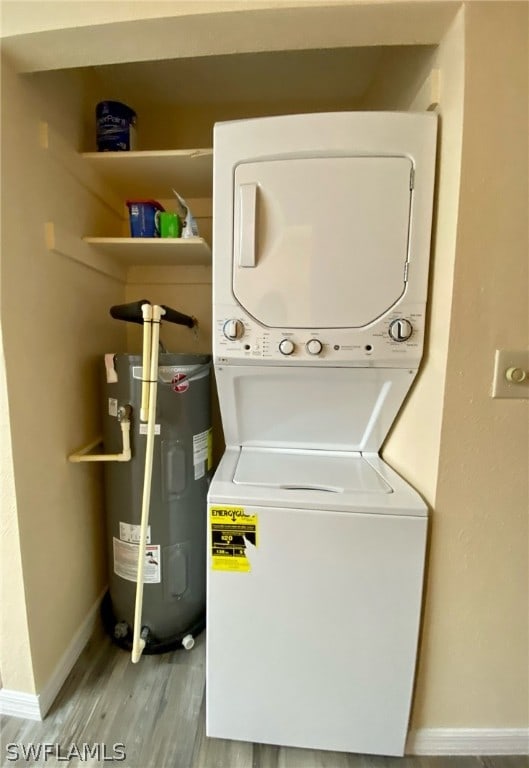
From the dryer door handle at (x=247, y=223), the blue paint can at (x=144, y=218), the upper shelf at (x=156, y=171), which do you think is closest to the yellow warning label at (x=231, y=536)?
the dryer door handle at (x=247, y=223)

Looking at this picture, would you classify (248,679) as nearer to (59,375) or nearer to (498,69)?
(59,375)

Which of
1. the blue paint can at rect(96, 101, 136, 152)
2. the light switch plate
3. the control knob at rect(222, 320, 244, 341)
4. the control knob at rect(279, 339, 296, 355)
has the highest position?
the blue paint can at rect(96, 101, 136, 152)

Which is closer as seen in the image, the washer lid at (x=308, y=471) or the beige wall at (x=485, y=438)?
the beige wall at (x=485, y=438)

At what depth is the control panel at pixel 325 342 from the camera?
41.3 inches

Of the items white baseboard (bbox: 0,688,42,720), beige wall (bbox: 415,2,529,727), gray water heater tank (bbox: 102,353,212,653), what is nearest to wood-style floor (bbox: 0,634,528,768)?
white baseboard (bbox: 0,688,42,720)

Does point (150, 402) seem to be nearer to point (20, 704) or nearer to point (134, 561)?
point (134, 561)

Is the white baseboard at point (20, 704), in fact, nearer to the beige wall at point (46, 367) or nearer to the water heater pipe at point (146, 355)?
the beige wall at point (46, 367)

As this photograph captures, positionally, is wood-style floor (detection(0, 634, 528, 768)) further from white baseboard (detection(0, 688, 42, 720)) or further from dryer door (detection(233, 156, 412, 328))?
dryer door (detection(233, 156, 412, 328))

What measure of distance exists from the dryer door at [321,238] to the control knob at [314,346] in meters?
0.05

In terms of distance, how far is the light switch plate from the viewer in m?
0.94

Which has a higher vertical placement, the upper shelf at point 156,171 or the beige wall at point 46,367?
the upper shelf at point 156,171

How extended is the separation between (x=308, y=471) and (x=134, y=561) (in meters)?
0.77

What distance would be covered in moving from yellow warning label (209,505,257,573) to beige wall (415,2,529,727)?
0.51 meters

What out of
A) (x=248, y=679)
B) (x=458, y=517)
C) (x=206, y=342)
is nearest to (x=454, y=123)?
(x=458, y=517)
